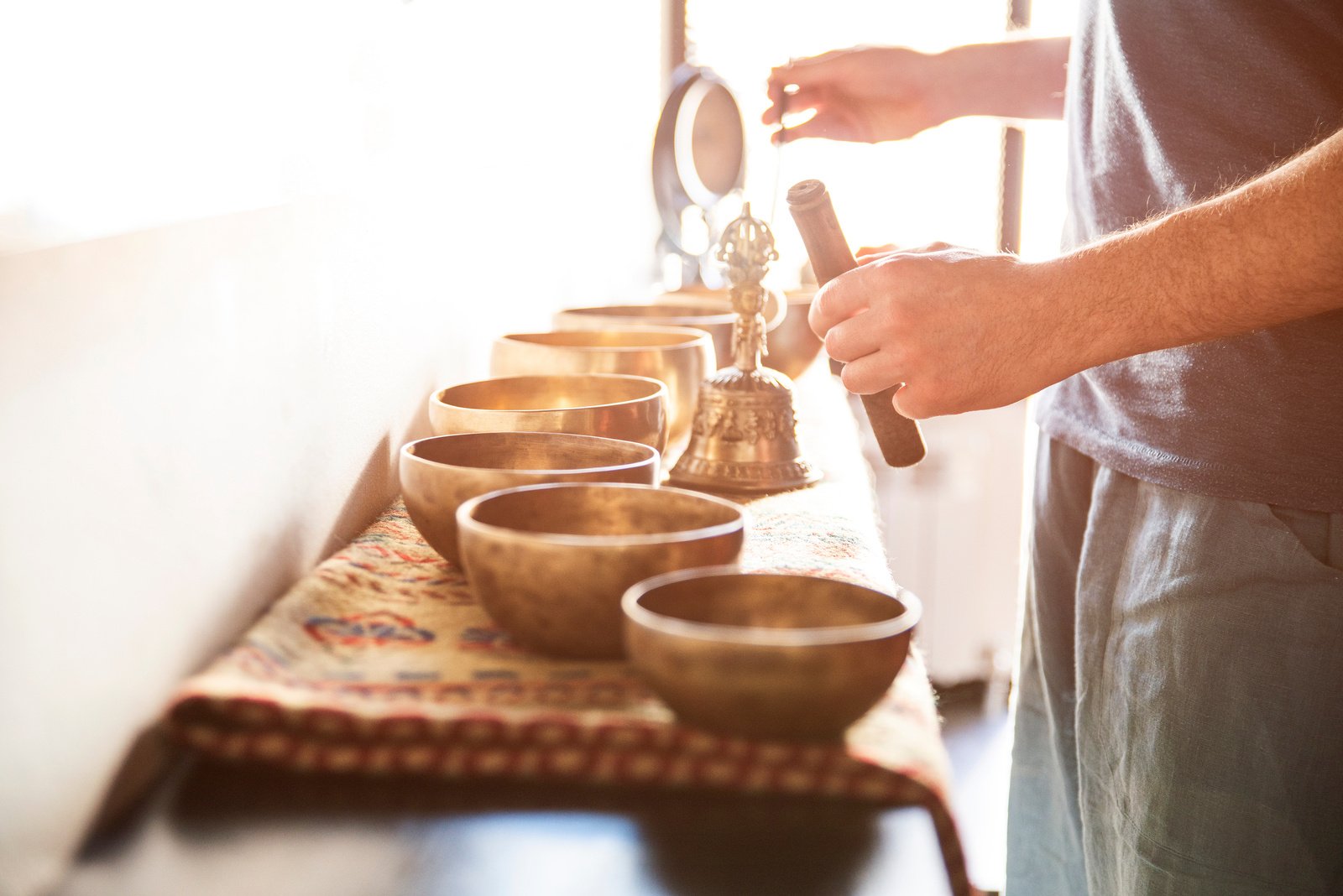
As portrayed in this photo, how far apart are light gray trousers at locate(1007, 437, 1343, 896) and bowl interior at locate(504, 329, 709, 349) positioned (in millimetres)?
467

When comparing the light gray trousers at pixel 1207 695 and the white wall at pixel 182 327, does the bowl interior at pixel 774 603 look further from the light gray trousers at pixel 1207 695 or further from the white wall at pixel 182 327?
the light gray trousers at pixel 1207 695

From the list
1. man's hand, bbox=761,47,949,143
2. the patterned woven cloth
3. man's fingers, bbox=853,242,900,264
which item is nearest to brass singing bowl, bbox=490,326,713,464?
man's fingers, bbox=853,242,900,264

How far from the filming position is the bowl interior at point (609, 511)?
0.71 metres

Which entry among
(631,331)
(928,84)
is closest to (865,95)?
(928,84)

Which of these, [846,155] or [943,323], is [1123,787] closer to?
[943,323]

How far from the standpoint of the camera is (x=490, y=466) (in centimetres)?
87

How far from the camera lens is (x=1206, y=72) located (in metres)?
1.03

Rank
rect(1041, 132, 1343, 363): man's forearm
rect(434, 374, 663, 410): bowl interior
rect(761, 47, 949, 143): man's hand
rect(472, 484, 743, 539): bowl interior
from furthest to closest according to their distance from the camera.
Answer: rect(761, 47, 949, 143): man's hand
rect(434, 374, 663, 410): bowl interior
rect(1041, 132, 1343, 363): man's forearm
rect(472, 484, 743, 539): bowl interior

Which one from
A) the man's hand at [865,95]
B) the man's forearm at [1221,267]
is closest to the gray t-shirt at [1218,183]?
the man's forearm at [1221,267]

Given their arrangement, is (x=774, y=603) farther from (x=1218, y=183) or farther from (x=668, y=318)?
(x=668, y=318)

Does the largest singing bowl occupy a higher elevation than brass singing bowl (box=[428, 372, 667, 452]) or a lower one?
higher

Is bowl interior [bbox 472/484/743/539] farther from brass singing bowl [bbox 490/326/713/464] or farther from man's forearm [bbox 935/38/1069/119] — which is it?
man's forearm [bbox 935/38/1069/119]

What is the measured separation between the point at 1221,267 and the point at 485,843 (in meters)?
0.68

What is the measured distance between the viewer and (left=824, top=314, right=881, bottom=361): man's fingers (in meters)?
0.92
